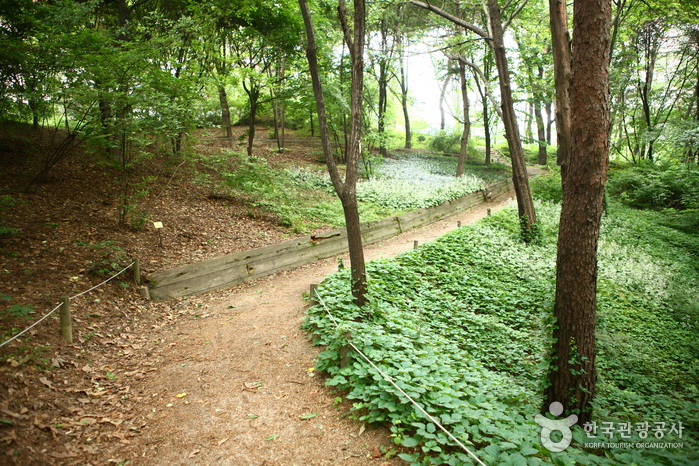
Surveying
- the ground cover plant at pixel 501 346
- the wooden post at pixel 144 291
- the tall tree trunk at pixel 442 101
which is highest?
the tall tree trunk at pixel 442 101

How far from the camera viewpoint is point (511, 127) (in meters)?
11.5

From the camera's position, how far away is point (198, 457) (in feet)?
11.6

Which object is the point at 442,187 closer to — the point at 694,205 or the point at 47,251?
the point at 694,205

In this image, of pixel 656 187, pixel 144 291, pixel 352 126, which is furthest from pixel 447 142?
pixel 144 291

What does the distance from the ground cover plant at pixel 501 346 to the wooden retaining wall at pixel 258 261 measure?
2.30 meters

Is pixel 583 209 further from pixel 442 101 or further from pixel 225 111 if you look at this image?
pixel 442 101

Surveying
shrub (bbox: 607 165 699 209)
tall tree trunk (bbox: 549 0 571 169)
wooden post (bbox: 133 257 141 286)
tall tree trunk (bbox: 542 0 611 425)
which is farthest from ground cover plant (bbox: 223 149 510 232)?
tall tree trunk (bbox: 542 0 611 425)

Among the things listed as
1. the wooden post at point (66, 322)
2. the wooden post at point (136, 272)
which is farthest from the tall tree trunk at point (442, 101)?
the wooden post at point (66, 322)

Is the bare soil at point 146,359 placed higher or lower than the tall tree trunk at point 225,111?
lower

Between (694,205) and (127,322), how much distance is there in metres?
17.4

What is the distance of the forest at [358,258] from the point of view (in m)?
Answer: 3.78

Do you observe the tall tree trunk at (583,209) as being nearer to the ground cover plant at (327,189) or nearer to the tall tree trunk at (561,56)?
the tall tree trunk at (561,56)

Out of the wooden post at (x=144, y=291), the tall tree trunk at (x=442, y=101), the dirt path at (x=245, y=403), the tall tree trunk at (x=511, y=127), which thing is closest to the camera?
the dirt path at (x=245, y=403)

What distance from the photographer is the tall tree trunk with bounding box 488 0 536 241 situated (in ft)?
36.5
